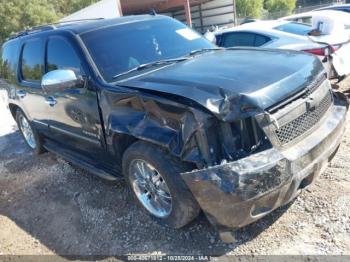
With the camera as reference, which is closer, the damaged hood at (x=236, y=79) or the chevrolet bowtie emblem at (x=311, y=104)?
the damaged hood at (x=236, y=79)

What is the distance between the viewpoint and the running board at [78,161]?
13.4 ft

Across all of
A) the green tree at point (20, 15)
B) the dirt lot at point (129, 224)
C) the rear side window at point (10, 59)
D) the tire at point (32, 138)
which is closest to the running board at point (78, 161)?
the tire at point (32, 138)

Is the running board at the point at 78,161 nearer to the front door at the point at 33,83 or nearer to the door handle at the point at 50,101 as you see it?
the front door at the point at 33,83

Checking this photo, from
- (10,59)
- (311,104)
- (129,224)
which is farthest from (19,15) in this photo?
(311,104)

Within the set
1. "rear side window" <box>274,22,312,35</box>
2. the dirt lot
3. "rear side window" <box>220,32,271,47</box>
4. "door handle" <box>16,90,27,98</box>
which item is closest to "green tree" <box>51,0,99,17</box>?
"rear side window" <box>220,32,271,47</box>

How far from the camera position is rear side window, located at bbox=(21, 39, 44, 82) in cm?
500

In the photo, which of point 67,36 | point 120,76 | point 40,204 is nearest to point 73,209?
point 40,204

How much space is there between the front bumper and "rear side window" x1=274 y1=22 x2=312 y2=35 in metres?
5.24

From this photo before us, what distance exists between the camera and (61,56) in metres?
4.41

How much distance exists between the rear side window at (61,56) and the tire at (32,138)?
1.59 m

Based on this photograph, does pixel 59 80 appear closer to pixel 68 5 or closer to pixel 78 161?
pixel 78 161

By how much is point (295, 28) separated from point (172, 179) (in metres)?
5.97

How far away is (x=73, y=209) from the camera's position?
435 cm

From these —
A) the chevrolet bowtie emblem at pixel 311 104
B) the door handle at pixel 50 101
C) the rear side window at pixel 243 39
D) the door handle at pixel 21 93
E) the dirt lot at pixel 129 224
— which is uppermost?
the chevrolet bowtie emblem at pixel 311 104
